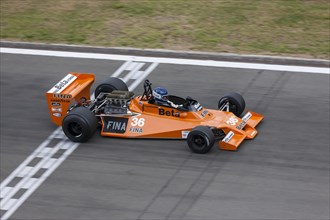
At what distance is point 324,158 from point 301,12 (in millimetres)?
9068

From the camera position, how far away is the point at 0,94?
2106 centimetres

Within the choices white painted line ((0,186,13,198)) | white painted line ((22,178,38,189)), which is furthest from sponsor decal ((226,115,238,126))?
white painted line ((0,186,13,198))

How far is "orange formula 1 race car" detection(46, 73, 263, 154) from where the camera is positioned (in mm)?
17359

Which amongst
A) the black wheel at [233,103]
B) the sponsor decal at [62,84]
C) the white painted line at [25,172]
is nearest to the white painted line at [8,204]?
the white painted line at [25,172]

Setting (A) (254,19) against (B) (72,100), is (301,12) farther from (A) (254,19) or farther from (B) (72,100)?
(B) (72,100)

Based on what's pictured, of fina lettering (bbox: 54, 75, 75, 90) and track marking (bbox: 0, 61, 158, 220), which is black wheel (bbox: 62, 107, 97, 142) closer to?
track marking (bbox: 0, 61, 158, 220)

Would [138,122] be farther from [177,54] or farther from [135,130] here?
[177,54]

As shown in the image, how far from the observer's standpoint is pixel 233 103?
18.4 m

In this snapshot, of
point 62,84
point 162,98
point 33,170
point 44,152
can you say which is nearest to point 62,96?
point 62,84

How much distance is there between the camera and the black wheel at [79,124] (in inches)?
692

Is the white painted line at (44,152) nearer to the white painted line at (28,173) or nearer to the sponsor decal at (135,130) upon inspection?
the white painted line at (28,173)

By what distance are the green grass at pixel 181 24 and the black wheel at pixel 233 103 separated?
4.76 metres

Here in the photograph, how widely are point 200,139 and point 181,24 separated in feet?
27.4

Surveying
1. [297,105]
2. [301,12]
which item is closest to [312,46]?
[301,12]
